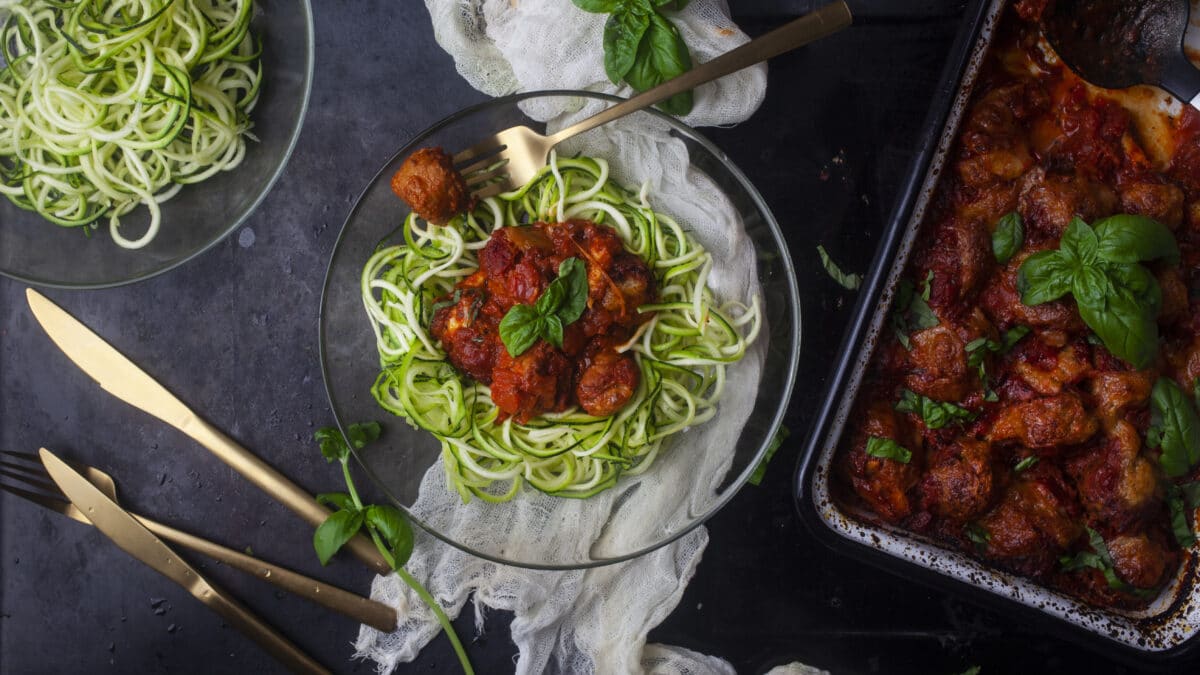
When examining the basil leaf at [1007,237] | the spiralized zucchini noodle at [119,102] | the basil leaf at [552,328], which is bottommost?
the basil leaf at [1007,237]

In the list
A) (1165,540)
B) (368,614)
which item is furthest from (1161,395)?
(368,614)

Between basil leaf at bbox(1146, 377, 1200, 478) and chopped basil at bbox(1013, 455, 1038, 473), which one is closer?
basil leaf at bbox(1146, 377, 1200, 478)

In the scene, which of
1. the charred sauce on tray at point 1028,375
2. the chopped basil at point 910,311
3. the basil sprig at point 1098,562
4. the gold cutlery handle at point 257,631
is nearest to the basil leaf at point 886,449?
the charred sauce on tray at point 1028,375

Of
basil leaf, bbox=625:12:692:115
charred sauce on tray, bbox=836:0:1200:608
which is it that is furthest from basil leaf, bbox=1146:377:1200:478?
basil leaf, bbox=625:12:692:115

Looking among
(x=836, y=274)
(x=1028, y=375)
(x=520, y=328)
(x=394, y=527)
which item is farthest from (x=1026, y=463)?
(x=394, y=527)

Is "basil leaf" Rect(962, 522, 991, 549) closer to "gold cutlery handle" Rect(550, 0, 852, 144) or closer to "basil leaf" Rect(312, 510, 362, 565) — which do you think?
"gold cutlery handle" Rect(550, 0, 852, 144)

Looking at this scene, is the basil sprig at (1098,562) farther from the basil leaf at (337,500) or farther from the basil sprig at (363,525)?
the basil leaf at (337,500)

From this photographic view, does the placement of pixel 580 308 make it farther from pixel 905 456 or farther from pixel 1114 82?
pixel 1114 82
